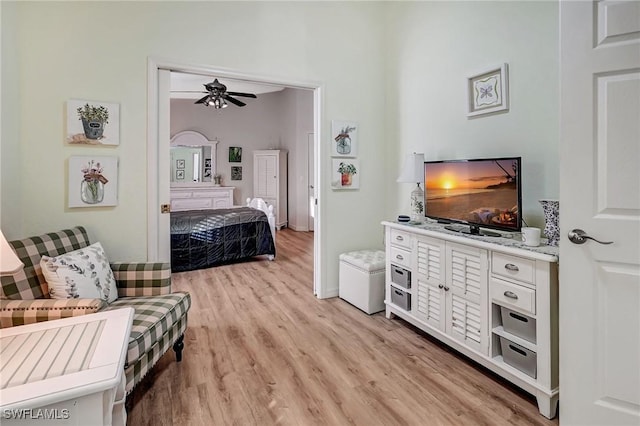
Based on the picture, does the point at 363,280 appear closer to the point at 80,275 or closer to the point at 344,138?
the point at 344,138

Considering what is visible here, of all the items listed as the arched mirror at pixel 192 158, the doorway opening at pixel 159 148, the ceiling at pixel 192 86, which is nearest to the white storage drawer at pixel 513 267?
the doorway opening at pixel 159 148

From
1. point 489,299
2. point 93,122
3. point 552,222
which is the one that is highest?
point 93,122

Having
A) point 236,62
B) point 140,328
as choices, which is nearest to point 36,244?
point 140,328

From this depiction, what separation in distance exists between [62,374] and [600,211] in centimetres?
206

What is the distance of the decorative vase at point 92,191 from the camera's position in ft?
7.97

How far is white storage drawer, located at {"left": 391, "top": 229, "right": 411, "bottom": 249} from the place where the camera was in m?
2.68

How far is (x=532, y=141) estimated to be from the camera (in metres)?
2.24

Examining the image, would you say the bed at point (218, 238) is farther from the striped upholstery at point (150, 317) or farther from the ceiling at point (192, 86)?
the striped upholstery at point (150, 317)

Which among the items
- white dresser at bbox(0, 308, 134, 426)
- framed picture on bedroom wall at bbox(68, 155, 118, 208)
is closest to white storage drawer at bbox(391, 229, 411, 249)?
white dresser at bbox(0, 308, 134, 426)

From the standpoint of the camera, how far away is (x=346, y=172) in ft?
11.4

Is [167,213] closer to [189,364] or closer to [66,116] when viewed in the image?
[66,116]

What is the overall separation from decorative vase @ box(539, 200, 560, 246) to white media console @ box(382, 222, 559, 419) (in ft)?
0.36

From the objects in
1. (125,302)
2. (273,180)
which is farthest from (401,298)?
(273,180)

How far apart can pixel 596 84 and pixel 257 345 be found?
2472 millimetres
